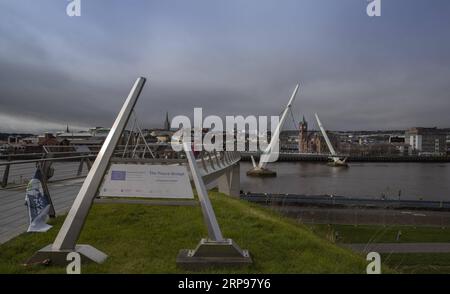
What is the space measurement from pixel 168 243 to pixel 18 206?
3.16m

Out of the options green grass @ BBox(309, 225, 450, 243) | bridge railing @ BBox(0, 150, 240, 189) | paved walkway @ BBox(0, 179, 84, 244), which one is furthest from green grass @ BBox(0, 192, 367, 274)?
green grass @ BBox(309, 225, 450, 243)

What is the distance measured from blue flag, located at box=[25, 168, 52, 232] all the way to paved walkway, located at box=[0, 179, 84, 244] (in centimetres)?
20

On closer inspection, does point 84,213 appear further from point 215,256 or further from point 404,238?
point 404,238

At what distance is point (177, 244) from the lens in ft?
16.4

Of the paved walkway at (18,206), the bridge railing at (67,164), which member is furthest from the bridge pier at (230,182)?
the paved walkway at (18,206)

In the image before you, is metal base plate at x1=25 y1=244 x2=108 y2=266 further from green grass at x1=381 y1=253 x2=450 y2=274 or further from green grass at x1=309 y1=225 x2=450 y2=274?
green grass at x1=381 y1=253 x2=450 y2=274

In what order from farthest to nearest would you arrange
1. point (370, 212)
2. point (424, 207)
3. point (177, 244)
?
point (424, 207) < point (370, 212) < point (177, 244)

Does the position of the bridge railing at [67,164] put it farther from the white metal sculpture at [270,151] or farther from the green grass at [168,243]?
the white metal sculpture at [270,151]

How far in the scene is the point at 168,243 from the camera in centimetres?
502

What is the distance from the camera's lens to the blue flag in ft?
16.9
